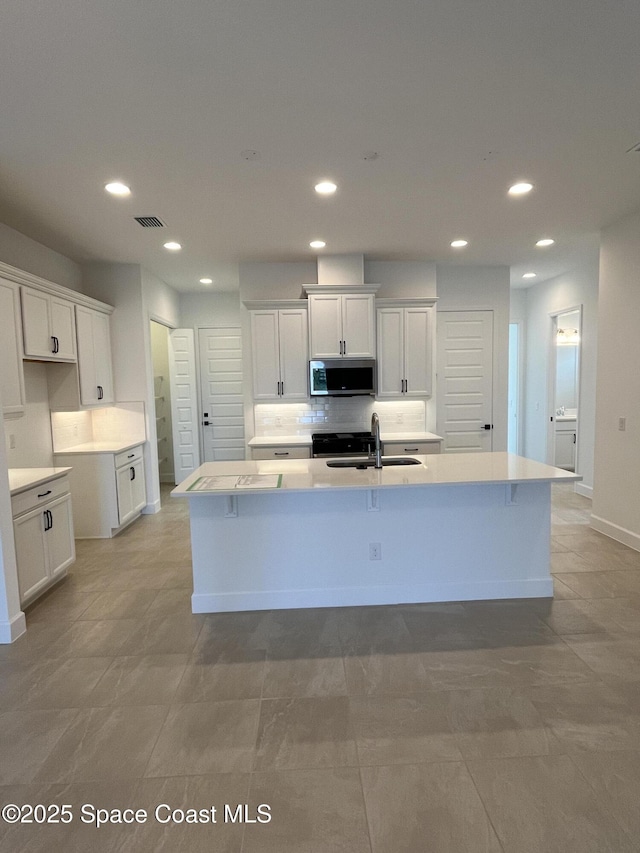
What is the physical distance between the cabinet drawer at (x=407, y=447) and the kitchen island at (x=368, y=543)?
1881 millimetres

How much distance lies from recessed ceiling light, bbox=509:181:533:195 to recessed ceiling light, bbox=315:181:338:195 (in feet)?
4.18

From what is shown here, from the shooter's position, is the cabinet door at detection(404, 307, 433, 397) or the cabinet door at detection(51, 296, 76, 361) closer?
the cabinet door at detection(51, 296, 76, 361)

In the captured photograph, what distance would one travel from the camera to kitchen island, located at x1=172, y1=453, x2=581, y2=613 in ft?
9.40

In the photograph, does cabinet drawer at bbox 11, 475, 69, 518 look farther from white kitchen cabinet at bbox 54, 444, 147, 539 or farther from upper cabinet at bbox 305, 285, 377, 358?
upper cabinet at bbox 305, 285, 377, 358

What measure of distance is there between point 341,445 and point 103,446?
247cm

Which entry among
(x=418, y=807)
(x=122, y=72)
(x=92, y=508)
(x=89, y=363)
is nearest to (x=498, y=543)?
(x=418, y=807)

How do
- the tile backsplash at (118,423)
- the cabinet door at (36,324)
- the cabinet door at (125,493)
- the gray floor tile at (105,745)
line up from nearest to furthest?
1. the gray floor tile at (105,745)
2. the cabinet door at (36,324)
3. the cabinet door at (125,493)
4. the tile backsplash at (118,423)

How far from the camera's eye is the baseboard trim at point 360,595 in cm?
290

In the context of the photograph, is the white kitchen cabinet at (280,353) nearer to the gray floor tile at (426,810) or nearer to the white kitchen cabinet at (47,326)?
the white kitchen cabinet at (47,326)

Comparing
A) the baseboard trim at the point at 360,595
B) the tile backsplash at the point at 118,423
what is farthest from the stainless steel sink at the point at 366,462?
the tile backsplash at the point at 118,423

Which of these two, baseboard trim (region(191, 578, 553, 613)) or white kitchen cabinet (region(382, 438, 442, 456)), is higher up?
white kitchen cabinet (region(382, 438, 442, 456))

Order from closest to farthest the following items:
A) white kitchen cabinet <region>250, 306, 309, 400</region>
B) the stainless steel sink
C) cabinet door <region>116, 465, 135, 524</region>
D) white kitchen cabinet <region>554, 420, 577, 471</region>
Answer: the stainless steel sink → cabinet door <region>116, 465, 135, 524</region> → white kitchen cabinet <region>250, 306, 309, 400</region> → white kitchen cabinet <region>554, 420, 577, 471</region>

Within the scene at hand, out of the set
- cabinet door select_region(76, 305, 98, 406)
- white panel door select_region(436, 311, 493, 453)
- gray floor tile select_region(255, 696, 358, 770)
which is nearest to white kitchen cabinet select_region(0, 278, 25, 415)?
cabinet door select_region(76, 305, 98, 406)

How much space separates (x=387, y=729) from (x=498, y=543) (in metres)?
1.49
